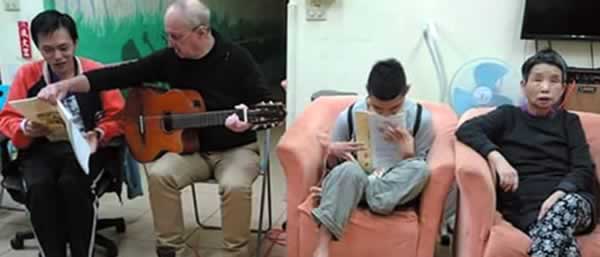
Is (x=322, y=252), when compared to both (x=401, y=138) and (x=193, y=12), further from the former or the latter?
(x=193, y=12)

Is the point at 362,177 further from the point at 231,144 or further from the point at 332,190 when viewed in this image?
the point at 231,144

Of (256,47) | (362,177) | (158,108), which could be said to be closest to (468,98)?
(362,177)

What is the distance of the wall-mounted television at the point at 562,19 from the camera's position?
2984mm

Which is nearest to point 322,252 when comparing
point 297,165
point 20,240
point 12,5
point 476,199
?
point 297,165

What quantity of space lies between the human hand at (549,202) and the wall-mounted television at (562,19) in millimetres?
1253

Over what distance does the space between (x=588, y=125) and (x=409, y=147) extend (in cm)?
81

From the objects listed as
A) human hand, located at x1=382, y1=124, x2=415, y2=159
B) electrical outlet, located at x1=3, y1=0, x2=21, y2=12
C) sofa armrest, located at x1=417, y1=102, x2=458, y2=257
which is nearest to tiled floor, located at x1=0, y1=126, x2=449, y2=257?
sofa armrest, located at x1=417, y1=102, x2=458, y2=257

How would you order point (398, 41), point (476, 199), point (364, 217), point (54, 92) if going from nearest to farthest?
point (476, 199) → point (364, 217) → point (54, 92) → point (398, 41)

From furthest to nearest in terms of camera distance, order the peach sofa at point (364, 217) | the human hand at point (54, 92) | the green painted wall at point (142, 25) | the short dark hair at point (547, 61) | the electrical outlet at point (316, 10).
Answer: the green painted wall at point (142, 25), the electrical outlet at point (316, 10), the human hand at point (54, 92), the short dark hair at point (547, 61), the peach sofa at point (364, 217)

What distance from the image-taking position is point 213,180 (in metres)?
2.63

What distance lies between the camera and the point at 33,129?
244 centimetres

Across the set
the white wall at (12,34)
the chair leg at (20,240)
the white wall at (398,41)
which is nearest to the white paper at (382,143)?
the white wall at (398,41)

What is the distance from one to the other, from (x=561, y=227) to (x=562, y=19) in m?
1.48

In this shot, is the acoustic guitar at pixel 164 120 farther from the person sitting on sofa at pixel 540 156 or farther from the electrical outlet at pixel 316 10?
the electrical outlet at pixel 316 10
